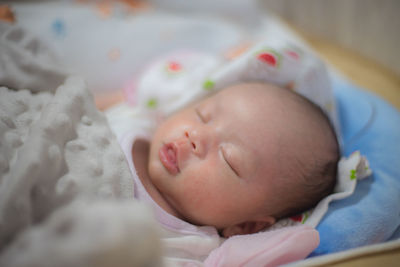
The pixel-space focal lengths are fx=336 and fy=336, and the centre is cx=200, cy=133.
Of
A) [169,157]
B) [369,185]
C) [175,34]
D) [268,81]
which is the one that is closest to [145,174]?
[169,157]

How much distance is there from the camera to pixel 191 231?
90 centimetres

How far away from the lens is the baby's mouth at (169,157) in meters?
0.91

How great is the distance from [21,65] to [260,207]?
758 mm

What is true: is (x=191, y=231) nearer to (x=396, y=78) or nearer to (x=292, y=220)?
(x=292, y=220)

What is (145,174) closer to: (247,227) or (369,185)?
(247,227)

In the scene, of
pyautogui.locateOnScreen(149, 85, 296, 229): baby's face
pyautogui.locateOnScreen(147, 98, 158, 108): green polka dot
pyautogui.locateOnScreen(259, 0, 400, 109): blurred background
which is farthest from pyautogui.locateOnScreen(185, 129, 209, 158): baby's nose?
pyautogui.locateOnScreen(259, 0, 400, 109): blurred background

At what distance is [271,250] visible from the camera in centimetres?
80

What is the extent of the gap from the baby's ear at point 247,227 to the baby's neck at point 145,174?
0.15m

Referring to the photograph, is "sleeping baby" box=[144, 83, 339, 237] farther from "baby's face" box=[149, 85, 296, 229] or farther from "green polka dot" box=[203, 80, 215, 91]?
"green polka dot" box=[203, 80, 215, 91]

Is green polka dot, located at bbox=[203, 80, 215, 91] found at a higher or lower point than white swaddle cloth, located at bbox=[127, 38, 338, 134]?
lower

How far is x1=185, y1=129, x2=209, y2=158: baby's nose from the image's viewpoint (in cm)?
90

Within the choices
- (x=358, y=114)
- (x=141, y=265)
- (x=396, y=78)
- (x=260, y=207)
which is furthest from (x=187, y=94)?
(x=396, y=78)

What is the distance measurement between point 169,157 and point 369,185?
0.59m

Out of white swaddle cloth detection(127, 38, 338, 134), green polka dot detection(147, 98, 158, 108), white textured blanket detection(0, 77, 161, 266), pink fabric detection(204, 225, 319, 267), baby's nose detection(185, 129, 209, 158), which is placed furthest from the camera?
green polka dot detection(147, 98, 158, 108)
